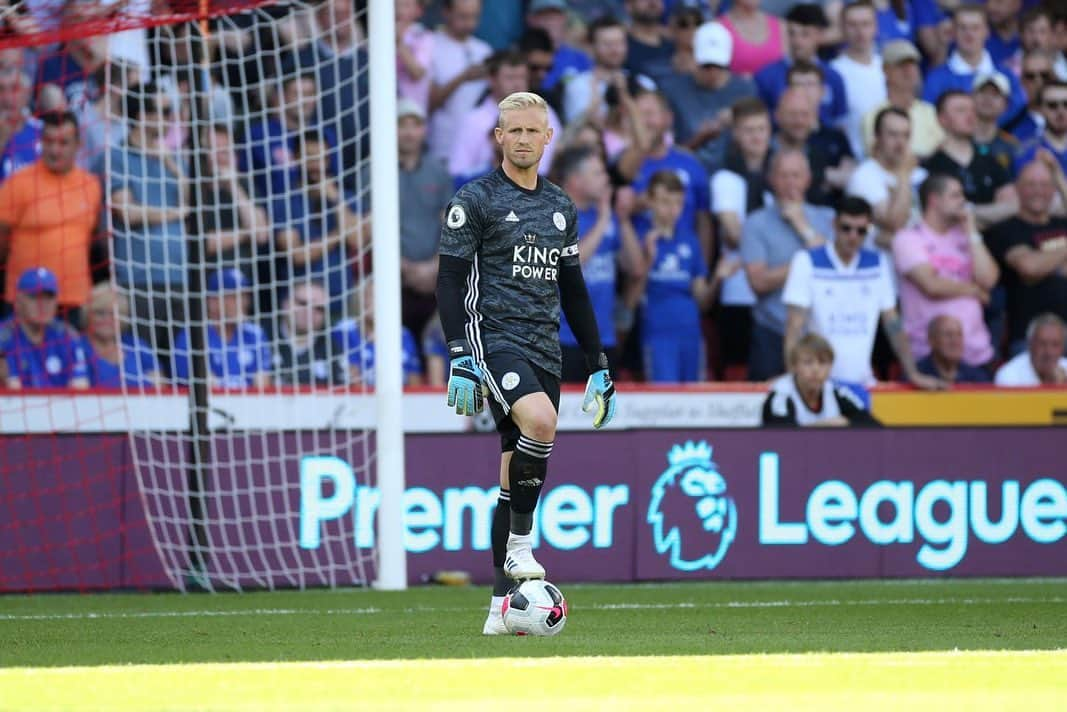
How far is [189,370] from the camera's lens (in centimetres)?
1175

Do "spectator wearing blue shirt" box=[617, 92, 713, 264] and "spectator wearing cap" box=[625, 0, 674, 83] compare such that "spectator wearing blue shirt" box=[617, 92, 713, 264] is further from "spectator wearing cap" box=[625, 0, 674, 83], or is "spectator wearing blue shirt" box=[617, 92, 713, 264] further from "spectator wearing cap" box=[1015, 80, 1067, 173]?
"spectator wearing cap" box=[1015, 80, 1067, 173]

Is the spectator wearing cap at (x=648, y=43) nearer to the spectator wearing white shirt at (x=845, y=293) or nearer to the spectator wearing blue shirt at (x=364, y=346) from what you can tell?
the spectator wearing white shirt at (x=845, y=293)

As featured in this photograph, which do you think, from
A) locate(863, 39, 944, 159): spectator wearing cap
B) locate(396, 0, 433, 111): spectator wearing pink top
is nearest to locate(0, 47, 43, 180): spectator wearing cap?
locate(396, 0, 433, 111): spectator wearing pink top

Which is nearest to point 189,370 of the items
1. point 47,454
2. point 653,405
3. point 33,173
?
point 47,454

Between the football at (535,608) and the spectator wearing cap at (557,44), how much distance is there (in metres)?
7.40

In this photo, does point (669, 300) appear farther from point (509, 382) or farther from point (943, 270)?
point (509, 382)

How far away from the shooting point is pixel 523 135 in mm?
7840

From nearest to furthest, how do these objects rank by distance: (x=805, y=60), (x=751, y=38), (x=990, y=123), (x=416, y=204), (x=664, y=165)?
(x=416, y=204) → (x=664, y=165) → (x=805, y=60) → (x=751, y=38) → (x=990, y=123)

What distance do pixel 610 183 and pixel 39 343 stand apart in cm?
451

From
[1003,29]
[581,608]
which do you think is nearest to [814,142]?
[1003,29]

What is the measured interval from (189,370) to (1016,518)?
5.59 meters

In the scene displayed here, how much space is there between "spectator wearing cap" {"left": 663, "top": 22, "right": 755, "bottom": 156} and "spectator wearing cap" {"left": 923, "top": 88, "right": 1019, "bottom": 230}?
1.69m

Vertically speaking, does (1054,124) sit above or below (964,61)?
below

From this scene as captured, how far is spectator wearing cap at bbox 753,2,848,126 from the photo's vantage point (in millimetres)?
15164
